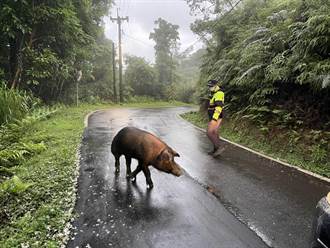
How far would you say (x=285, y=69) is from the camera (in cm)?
809

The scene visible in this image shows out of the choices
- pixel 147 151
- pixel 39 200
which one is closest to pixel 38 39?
pixel 39 200

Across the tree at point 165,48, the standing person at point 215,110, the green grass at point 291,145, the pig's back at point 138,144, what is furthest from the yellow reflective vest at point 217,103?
the tree at point 165,48

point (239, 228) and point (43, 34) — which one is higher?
point (43, 34)

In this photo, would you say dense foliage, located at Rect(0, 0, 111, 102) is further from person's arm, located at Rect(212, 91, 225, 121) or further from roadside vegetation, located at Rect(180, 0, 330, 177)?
person's arm, located at Rect(212, 91, 225, 121)

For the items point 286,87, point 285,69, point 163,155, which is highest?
point 285,69

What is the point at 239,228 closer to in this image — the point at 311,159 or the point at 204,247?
the point at 204,247

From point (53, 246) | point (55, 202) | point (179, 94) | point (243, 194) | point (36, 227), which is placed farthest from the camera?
point (179, 94)

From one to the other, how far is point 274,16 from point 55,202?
1028 cm

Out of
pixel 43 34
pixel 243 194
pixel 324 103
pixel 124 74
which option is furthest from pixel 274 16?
pixel 124 74

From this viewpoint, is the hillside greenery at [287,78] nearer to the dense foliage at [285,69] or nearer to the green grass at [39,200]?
the dense foliage at [285,69]

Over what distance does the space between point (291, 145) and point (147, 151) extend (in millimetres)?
4547

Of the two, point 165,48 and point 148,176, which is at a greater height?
point 165,48

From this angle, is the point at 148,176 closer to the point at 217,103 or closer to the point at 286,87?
the point at 217,103

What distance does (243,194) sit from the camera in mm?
4812
